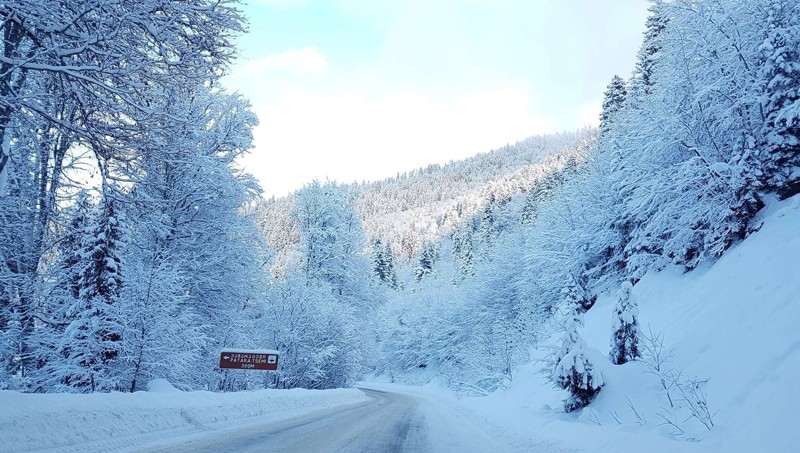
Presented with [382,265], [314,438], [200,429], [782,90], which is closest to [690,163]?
[782,90]

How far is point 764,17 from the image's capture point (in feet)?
37.2

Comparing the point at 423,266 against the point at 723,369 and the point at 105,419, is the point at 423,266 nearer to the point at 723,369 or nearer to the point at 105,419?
the point at 723,369

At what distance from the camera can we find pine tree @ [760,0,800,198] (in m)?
10.6

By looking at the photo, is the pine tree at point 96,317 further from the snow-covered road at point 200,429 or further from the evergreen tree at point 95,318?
the snow-covered road at point 200,429

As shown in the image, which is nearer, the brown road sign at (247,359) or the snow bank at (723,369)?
the snow bank at (723,369)

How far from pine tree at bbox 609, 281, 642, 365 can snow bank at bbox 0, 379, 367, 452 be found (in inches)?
324

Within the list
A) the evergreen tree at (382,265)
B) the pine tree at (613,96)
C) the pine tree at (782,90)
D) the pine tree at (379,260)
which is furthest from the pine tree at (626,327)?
the pine tree at (379,260)

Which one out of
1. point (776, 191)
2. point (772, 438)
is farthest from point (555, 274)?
point (772, 438)

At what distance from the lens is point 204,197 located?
15.6m

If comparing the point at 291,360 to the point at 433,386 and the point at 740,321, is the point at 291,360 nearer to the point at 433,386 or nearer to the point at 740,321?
the point at 740,321

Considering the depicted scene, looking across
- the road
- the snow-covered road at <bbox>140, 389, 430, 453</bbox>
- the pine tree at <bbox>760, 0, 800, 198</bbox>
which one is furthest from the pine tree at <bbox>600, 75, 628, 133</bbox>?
the snow-covered road at <bbox>140, 389, 430, 453</bbox>

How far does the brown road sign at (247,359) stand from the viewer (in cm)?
1475

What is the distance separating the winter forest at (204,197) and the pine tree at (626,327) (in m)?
0.03

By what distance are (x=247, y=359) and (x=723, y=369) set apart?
1322 cm
